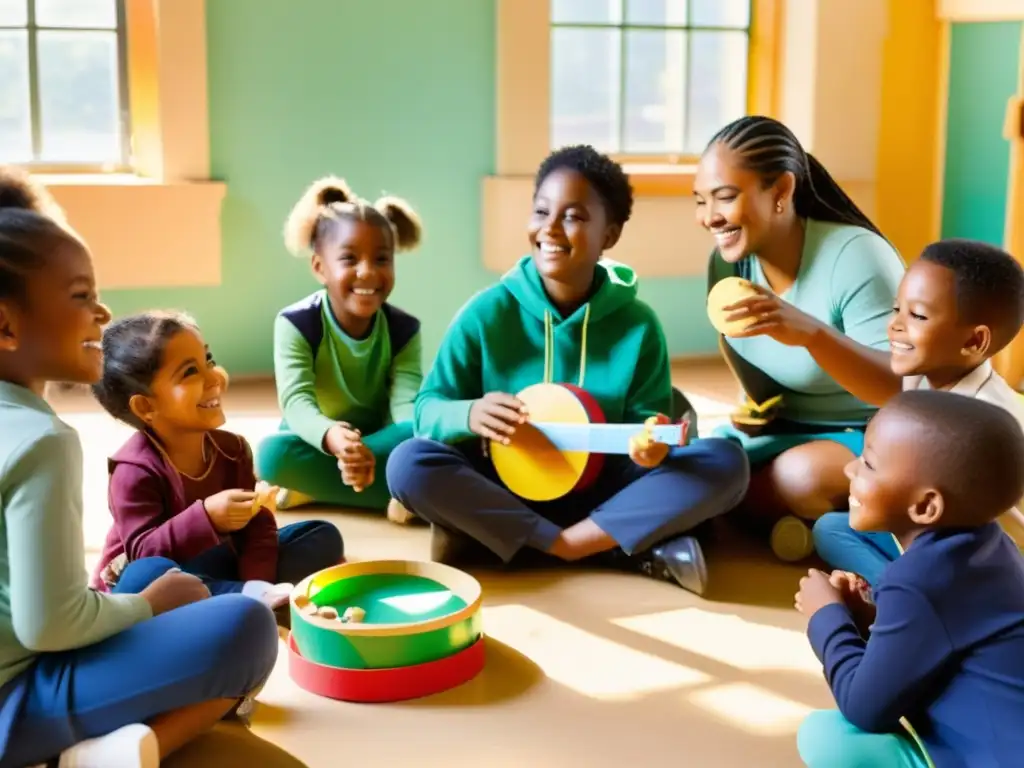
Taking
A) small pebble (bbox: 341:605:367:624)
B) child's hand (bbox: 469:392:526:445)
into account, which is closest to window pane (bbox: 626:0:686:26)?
child's hand (bbox: 469:392:526:445)

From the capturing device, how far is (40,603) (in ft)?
3.85

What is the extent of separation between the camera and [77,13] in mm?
3379

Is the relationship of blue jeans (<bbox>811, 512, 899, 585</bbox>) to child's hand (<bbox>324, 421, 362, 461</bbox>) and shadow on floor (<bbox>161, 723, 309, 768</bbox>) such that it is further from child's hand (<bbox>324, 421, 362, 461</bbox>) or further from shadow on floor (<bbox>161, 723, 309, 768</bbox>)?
shadow on floor (<bbox>161, 723, 309, 768</bbox>)

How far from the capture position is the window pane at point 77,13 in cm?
336

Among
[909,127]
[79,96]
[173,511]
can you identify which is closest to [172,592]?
[173,511]

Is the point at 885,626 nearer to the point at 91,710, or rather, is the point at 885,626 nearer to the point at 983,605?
the point at 983,605

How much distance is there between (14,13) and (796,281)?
2.34 metres

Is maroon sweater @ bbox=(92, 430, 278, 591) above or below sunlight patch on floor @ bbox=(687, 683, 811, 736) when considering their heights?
above

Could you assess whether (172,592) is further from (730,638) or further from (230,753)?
(730,638)

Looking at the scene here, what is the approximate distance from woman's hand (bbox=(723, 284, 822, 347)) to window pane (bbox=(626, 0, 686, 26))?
223 cm

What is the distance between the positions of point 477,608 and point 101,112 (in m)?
2.34

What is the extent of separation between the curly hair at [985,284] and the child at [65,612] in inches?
38.9

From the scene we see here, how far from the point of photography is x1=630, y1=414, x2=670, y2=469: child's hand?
6.34 ft

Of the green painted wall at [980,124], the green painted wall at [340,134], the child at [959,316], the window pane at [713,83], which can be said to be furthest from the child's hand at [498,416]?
the green painted wall at [980,124]
